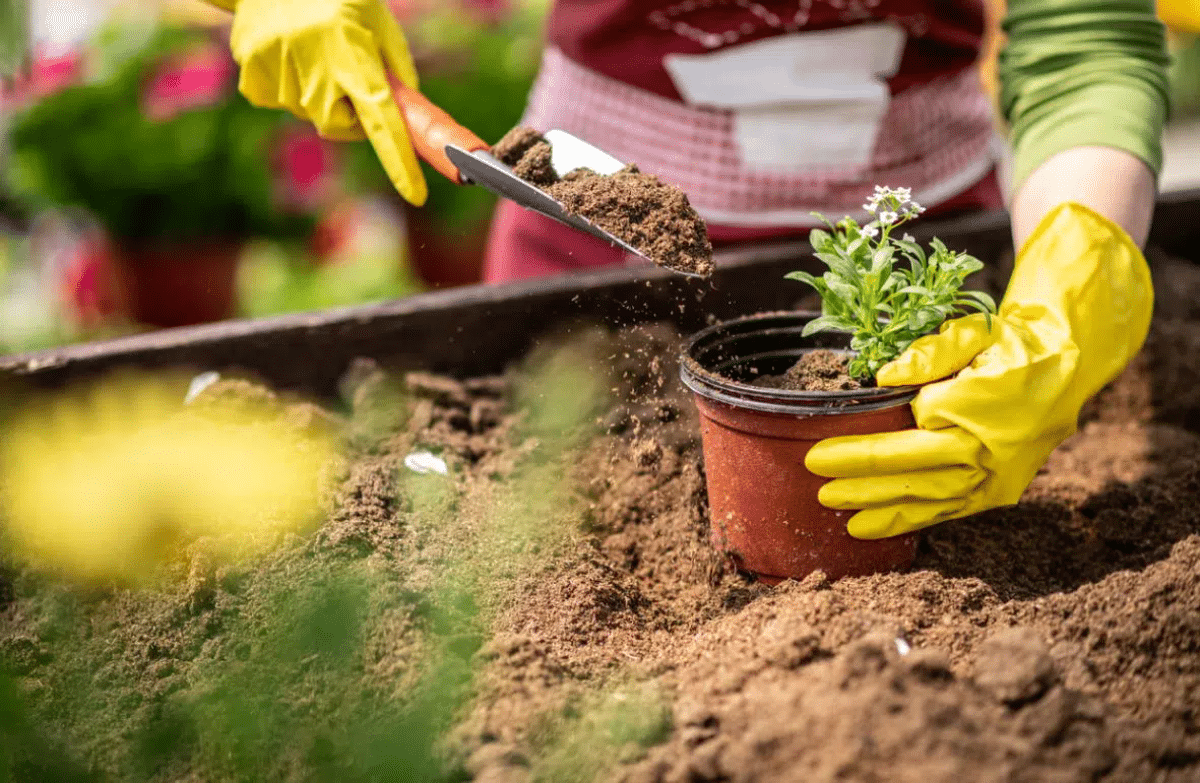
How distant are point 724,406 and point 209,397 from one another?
3.21 ft

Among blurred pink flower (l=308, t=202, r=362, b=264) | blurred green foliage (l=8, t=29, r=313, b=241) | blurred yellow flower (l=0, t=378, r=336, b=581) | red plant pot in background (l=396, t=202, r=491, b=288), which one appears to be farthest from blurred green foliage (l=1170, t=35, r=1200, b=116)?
blurred yellow flower (l=0, t=378, r=336, b=581)

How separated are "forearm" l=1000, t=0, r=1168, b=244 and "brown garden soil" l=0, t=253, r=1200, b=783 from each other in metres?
0.51

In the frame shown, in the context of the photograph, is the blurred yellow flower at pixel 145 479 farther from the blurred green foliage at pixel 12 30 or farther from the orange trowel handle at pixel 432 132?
the blurred green foliage at pixel 12 30

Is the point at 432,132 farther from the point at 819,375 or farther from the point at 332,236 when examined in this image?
the point at 332,236

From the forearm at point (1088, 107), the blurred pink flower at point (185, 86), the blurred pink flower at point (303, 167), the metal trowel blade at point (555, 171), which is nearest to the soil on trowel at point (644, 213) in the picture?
the metal trowel blade at point (555, 171)

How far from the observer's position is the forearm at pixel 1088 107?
1867 mm

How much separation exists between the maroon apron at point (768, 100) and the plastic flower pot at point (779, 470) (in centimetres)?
76

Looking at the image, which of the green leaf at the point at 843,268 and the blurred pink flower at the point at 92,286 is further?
the blurred pink flower at the point at 92,286

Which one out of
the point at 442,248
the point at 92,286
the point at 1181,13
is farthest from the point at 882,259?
the point at 92,286

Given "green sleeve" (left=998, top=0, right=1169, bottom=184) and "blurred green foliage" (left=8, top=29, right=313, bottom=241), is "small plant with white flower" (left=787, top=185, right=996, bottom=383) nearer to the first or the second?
"green sleeve" (left=998, top=0, right=1169, bottom=184)

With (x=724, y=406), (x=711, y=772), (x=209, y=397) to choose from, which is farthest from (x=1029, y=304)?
(x=209, y=397)

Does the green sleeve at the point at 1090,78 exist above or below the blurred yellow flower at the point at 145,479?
above

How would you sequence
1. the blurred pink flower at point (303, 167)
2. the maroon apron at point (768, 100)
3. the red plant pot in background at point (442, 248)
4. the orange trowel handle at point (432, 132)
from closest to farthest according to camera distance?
the orange trowel handle at point (432, 132) → the maroon apron at point (768, 100) → the blurred pink flower at point (303, 167) → the red plant pot in background at point (442, 248)

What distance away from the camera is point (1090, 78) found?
6.47ft
